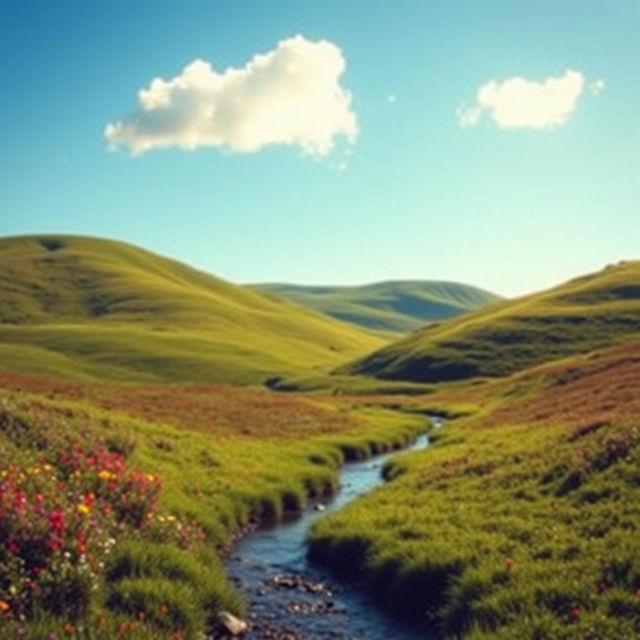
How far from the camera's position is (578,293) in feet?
566

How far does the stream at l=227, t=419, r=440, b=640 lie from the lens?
59.0 ft

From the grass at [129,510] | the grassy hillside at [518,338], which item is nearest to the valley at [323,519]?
the grass at [129,510]

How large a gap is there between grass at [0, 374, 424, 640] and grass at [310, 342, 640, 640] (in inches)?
160

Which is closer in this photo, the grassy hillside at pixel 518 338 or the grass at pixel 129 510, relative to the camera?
the grass at pixel 129 510

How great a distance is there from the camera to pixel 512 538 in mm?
20891

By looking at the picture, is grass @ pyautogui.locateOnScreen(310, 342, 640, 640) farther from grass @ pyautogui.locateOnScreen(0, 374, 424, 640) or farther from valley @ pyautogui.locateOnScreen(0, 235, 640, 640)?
grass @ pyautogui.locateOnScreen(0, 374, 424, 640)

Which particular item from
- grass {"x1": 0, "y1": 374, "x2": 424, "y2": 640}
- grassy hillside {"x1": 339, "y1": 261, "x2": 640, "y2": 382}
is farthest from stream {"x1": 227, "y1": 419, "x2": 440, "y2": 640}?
grassy hillside {"x1": 339, "y1": 261, "x2": 640, "y2": 382}

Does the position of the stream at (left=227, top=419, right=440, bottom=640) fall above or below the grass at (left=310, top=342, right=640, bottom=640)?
below

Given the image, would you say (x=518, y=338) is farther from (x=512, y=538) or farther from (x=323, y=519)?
(x=512, y=538)

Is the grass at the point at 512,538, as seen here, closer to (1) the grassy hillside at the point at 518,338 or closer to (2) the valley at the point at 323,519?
(2) the valley at the point at 323,519

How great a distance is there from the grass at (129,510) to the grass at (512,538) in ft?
13.3

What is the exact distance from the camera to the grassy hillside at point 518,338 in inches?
5236

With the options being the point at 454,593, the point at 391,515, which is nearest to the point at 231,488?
the point at 391,515

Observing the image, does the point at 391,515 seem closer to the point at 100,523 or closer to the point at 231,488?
the point at 231,488
